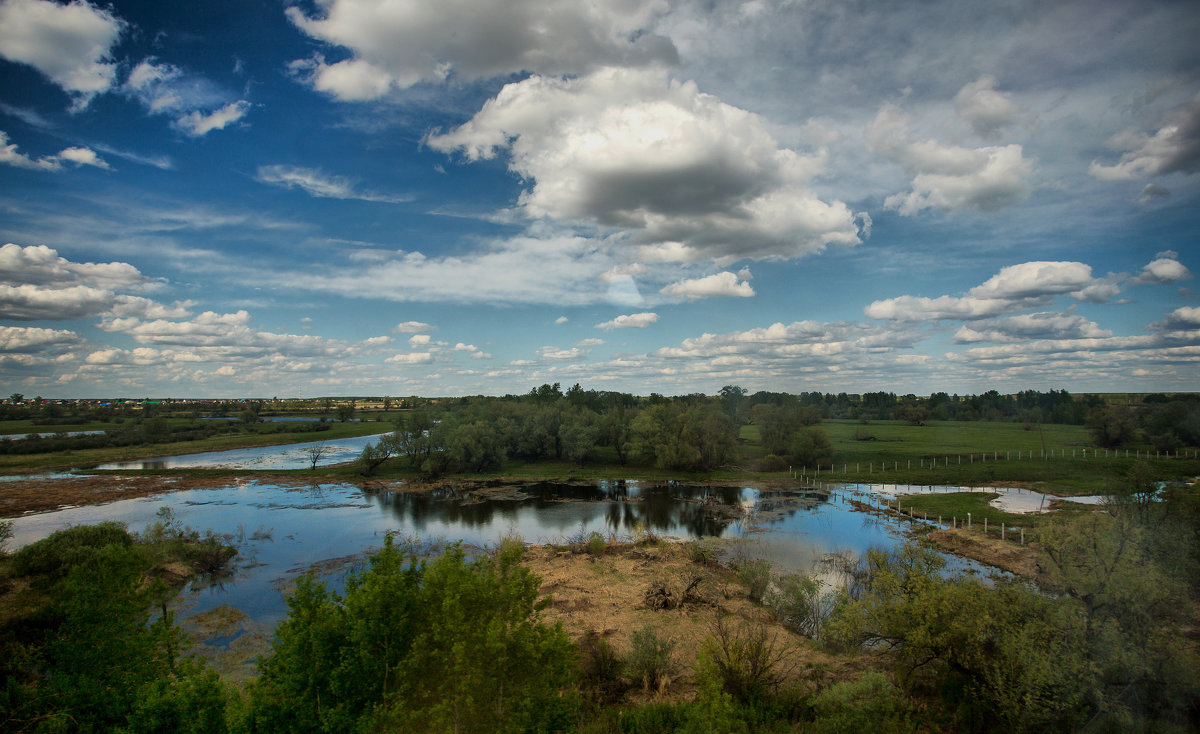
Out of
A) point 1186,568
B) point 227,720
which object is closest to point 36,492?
point 227,720

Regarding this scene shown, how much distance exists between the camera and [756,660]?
44.5ft

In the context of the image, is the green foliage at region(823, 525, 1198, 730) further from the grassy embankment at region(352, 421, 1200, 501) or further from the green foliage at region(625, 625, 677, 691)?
the grassy embankment at region(352, 421, 1200, 501)

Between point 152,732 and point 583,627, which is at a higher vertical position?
point 152,732

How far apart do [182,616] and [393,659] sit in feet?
57.5

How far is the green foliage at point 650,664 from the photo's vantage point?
49.8 feet

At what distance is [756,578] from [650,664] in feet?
31.1

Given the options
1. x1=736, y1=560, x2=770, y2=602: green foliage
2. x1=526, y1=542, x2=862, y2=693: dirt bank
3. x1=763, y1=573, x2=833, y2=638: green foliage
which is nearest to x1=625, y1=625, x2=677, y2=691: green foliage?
x1=526, y1=542, x2=862, y2=693: dirt bank

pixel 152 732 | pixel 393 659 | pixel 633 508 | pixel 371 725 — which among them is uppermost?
pixel 393 659

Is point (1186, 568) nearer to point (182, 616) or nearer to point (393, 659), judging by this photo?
point (393, 659)

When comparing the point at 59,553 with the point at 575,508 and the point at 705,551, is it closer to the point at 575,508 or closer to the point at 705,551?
the point at 575,508

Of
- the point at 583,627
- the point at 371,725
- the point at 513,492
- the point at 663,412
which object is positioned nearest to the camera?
the point at 371,725

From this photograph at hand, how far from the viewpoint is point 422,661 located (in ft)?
31.1

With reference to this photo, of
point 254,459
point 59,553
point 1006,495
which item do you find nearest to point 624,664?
point 59,553

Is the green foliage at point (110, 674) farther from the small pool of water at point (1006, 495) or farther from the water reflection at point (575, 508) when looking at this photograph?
the small pool of water at point (1006, 495)
